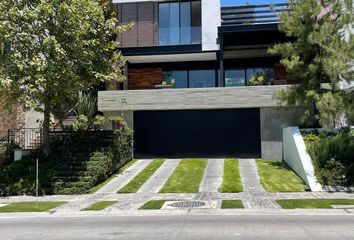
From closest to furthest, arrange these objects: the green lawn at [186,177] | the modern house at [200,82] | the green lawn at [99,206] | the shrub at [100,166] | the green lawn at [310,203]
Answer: the green lawn at [310,203] → the green lawn at [99,206] → the green lawn at [186,177] → the shrub at [100,166] → the modern house at [200,82]

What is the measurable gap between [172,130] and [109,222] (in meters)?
14.8

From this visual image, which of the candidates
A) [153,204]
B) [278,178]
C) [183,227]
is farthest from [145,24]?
[183,227]

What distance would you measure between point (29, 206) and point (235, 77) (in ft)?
61.3

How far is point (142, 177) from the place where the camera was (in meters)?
21.9

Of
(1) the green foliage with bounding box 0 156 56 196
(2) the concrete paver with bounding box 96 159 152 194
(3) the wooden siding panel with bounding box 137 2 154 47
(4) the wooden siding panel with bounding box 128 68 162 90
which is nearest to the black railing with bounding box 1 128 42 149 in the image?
(1) the green foliage with bounding box 0 156 56 196

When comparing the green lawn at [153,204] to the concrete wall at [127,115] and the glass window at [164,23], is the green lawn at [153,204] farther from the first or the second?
the glass window at [164,23]

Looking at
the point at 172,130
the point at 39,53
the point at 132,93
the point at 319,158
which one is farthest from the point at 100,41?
the point at 319,158

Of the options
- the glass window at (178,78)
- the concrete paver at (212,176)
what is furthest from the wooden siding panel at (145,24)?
the concrete paver at (212,176)

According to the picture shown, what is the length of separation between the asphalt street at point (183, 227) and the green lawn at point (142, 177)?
590 cm

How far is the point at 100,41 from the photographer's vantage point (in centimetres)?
2169

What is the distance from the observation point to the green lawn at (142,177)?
1966 centimetres

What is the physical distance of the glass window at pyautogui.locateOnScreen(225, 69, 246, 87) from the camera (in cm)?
3130

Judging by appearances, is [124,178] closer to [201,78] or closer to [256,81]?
[256,81]

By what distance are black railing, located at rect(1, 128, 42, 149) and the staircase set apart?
3.13 metres
